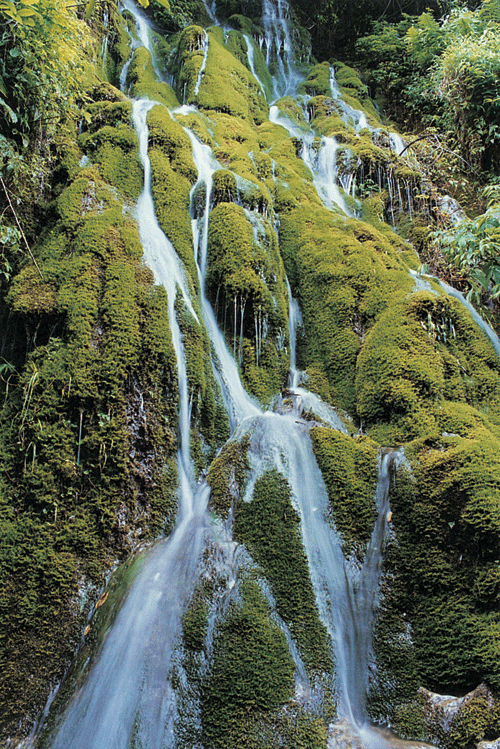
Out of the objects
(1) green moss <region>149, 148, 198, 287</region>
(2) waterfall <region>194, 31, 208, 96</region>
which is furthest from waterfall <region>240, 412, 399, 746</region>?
(2) waterfall <region>194, 31, 208, 96</region>

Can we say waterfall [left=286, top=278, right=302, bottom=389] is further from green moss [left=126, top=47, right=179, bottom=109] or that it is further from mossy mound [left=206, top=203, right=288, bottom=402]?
green moss [left=126, top=47, right=179, bottom=109]

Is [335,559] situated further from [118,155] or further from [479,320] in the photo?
[118,155]

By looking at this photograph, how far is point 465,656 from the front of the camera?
10.6 ft

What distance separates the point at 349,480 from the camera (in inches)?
162

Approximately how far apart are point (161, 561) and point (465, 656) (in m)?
2.55

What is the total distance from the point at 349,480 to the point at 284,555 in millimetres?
936

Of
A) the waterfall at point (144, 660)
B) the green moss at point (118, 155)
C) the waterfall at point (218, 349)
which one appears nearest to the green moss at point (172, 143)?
the waterfall at point (218, 349)

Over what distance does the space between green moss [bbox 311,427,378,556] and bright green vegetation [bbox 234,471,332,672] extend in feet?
1.43

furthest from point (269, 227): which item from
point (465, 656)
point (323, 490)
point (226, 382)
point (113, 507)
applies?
point (465, 656)

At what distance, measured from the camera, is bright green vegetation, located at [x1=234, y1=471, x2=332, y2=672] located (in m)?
3.49

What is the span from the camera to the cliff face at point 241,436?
3291 mm

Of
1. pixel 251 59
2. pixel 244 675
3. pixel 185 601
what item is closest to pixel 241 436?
pixel 185 601

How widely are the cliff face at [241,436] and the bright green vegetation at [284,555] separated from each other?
18 mm

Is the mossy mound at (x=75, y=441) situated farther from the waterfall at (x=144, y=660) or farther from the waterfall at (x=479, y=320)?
the waterfall at (x=479, y=320)
